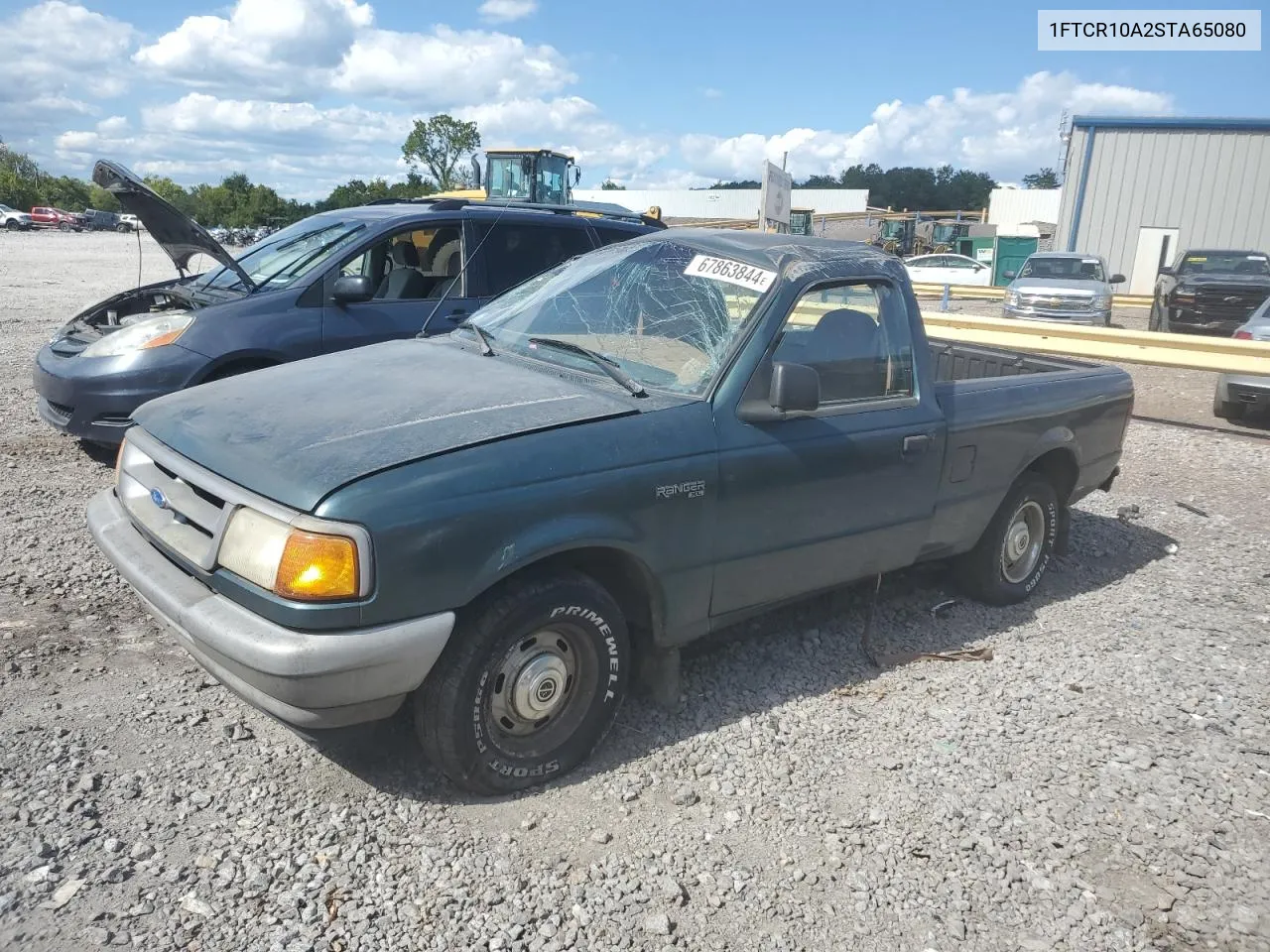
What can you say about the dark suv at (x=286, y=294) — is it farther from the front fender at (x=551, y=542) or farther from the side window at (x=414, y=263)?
the front fender at (x=551, y=542)

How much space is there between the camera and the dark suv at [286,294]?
5.75 m

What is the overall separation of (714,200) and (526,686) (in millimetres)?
64195

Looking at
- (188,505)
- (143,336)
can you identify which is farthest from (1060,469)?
(143,336)

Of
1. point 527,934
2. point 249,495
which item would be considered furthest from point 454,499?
point 527,934

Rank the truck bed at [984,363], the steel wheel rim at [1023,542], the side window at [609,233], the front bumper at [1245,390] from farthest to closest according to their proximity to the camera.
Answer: the front bumper at [1245,390]
the side window at [609,233]
the truck bed at [984,363]
the steel wheel rim at [1023,542]

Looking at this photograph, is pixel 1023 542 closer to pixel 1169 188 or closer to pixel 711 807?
pixel 711 807

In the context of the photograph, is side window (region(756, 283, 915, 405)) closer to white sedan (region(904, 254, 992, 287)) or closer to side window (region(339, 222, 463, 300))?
side window (region(339, 222, 463, 300))

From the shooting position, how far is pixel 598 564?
128 inches

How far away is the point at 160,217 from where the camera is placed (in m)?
6.26

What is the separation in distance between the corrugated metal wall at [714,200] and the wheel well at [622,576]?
5856 centimetres

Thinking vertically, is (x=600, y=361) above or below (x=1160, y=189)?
below

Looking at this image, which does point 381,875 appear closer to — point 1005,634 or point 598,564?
point 598,564

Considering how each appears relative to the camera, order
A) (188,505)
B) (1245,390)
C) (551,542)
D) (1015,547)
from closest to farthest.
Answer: (551,542), (188,505), (1015,547), (1245,390)

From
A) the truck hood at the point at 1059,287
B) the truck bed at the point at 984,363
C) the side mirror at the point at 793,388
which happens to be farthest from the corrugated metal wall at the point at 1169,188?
the side mirror at the point at 793,388
